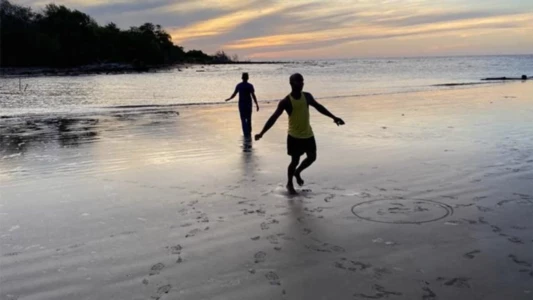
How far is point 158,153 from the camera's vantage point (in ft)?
36.4

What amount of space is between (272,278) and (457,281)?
1.55 m

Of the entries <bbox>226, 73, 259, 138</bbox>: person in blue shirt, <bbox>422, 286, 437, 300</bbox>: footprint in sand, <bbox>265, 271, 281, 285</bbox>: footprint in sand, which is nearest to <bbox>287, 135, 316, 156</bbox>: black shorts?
<bbox>265, 271, 281, 285</bbox>: footprint in sand

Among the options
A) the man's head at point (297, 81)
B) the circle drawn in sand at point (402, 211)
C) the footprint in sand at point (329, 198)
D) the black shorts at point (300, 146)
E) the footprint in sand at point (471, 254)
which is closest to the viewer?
the footprint in sand at point (471, 254)

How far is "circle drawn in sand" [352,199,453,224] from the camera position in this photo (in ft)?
20.2

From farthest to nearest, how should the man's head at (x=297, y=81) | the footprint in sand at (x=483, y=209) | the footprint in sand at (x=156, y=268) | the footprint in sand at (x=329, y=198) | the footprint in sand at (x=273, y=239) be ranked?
1. the man's head at (x=297, y=81)
2. the footprint in sand at (x=329, y=198)
3. the footprint in sand at (x=483, y=209)
4. the footprint in sand at (x=273, y=239)
5. the footprint in sand at (x=156, y=268)

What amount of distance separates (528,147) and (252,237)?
788 cm

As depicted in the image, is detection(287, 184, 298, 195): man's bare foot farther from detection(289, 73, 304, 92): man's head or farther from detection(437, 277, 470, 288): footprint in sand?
detection(437, 277, 470, 288): footprint in sand

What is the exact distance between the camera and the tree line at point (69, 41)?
103750 mm

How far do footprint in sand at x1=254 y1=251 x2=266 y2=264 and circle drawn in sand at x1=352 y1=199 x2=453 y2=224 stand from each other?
5.37 ft

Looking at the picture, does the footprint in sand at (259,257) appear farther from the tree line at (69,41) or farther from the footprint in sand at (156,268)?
the tree line at (69,41)

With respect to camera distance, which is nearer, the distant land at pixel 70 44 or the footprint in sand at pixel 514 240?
the footprint in sand at pixel 514 240

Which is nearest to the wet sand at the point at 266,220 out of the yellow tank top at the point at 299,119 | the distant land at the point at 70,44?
the yellow tank top at the point at 299,119

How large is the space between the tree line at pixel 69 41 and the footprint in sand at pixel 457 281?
108 metres

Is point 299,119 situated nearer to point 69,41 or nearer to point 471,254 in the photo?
point 471,254
